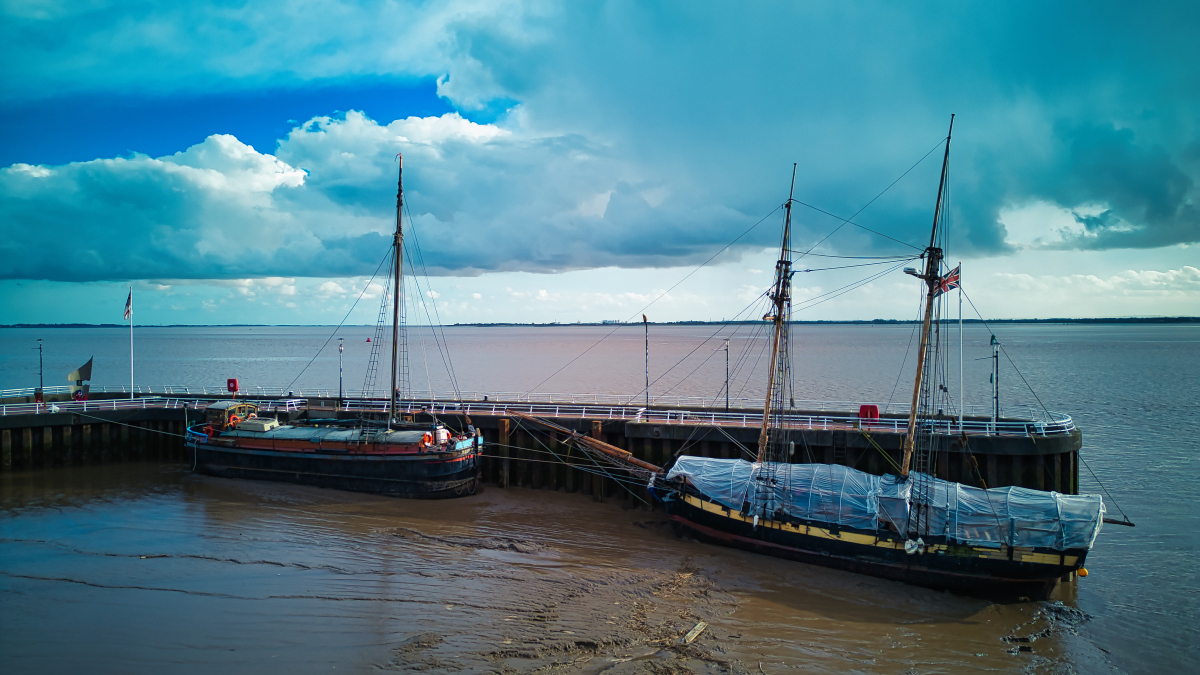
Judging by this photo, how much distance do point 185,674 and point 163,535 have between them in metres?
13.6

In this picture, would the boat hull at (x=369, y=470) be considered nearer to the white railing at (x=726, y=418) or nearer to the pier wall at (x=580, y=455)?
the pier wall at (x=580, y=455)

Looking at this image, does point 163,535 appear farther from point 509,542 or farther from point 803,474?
point 803,474

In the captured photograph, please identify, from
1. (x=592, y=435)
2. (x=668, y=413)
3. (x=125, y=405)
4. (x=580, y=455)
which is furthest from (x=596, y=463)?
(x=125, y=405)

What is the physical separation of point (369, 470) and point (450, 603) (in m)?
15.1

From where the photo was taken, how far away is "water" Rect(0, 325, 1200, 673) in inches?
638

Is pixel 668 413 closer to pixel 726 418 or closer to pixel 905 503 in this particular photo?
pixel 726 418

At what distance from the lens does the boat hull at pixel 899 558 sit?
2117 cm

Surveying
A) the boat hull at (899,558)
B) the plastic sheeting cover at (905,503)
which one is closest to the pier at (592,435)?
the plastic sheeting cover at (905,503)

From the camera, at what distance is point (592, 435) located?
3319 cm

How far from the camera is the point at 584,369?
108 m

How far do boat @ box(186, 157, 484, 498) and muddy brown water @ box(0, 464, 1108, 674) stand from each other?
9.11 ft

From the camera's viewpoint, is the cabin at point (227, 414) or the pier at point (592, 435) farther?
the cabin at point (227, 414)

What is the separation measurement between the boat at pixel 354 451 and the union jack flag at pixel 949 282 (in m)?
22.9

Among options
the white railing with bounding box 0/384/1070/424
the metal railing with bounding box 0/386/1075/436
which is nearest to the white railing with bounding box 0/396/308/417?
the metal railing with bounding box 0/386/1075/436
